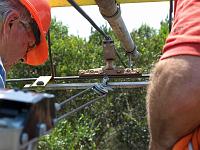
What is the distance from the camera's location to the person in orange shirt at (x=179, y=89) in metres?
0.87

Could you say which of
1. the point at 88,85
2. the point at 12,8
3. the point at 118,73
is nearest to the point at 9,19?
the point at 12,8

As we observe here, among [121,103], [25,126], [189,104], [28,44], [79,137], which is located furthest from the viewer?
[121,103]

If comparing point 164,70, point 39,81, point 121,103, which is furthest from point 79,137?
point 164,70

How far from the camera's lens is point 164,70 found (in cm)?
92

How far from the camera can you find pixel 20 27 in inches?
66.3

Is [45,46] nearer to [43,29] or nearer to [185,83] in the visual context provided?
[43,29]

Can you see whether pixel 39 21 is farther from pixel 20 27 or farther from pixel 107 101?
pixel 107 101

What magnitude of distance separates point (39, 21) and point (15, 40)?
13 centimetres

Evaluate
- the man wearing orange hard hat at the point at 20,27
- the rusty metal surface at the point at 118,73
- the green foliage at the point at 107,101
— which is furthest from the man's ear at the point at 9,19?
the green foliage at the point at 107,101

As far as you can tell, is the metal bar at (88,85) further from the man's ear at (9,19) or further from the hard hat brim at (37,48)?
the man's ear at (9,19)

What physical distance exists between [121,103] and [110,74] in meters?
8.16

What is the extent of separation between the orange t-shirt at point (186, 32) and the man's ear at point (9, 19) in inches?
32.4

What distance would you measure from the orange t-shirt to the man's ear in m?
0.82

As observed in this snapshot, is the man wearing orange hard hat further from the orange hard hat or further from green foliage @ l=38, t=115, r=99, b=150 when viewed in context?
green foliage @ l=38, t=115, r=99, b=150
